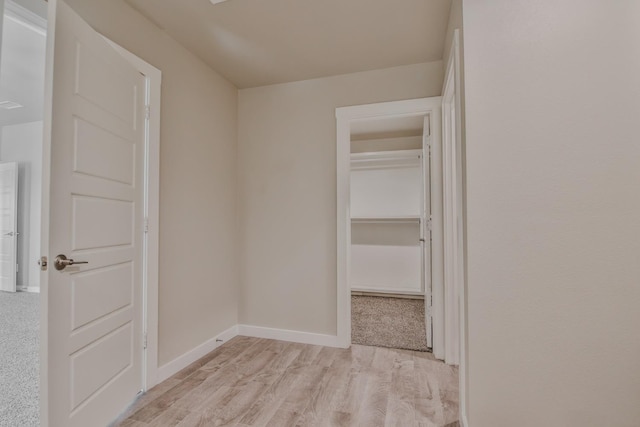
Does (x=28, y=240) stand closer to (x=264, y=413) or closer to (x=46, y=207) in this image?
(x=46, y=207)

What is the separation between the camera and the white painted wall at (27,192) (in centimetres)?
496

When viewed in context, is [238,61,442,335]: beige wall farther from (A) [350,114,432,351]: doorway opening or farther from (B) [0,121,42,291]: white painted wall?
(B) [0,121,42,291]: white painted wall

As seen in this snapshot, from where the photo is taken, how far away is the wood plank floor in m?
1.84

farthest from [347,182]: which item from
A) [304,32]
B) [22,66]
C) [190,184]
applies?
[22,66]

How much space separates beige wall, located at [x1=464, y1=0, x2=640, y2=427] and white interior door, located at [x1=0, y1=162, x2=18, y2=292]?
6.54m

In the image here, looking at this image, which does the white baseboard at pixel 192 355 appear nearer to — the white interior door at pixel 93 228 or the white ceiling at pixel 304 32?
the white interior door at pixel 93 228

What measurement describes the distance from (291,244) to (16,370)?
2.37 metres

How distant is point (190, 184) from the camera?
2.60 m

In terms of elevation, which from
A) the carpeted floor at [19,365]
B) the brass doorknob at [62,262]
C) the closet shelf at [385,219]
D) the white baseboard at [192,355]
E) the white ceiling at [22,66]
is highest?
the white ceiling at [22,66]

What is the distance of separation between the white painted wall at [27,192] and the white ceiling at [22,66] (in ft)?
1.84

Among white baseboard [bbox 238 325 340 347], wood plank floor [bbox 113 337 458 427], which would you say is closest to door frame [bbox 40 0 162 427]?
wood plank floor [bbox 113 337 458 427]

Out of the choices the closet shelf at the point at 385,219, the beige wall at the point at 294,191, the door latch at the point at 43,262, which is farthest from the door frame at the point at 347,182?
the door latch at the point at 43,262

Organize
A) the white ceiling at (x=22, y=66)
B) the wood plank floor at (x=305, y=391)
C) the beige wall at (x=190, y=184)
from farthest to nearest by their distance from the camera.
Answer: the white ceiling at (x=22, y=66), the beige wall at (x=190, y=184), the wood plank floor at (x=305, y=391)

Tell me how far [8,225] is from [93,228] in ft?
16.6
